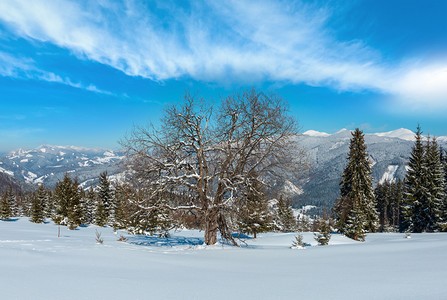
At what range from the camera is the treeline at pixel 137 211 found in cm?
1386

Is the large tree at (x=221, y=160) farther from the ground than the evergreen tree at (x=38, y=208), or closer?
farther from the ground

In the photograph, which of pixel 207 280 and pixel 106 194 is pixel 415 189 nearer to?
pixel 207 280

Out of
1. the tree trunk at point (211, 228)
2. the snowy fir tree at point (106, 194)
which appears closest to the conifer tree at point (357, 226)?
the tree trunk at point (211, 228)

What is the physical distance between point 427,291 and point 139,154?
12.5 m

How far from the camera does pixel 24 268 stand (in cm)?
475

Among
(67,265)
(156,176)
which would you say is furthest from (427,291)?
(156,176)

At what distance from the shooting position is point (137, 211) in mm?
13508

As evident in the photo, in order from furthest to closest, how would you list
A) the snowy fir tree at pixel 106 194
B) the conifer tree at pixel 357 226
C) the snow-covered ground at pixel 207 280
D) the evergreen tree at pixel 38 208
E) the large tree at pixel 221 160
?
the snowy fir tree at pixel 106 194 → the evergreen tree at pixel 38 208 → the conifer tree at pixel 357 226 → the large tree at pixel 221 160 → the snow-covered ground at pixel 207 280

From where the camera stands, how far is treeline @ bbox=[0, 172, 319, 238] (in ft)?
45.5

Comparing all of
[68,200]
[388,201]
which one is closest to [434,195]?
[388,201]

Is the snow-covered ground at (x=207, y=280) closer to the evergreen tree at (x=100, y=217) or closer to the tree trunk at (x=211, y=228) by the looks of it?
the tree trunk at (x=211, y=228)

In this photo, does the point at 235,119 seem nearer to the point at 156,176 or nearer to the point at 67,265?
the point at 156,176

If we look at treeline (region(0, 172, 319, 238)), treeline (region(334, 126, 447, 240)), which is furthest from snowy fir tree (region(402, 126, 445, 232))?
treeline (region(0, 172, 319, 238))

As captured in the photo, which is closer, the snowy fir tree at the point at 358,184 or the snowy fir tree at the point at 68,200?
the snowy fir tree at the point at 358,184
